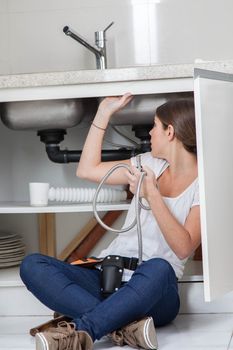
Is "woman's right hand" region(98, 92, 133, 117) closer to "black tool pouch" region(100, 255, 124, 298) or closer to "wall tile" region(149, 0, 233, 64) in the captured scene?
"black tool pouch" region(100, 255, 124, 298)

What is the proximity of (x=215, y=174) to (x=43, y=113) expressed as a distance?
86 cm

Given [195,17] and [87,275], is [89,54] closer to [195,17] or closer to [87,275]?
[195,17]

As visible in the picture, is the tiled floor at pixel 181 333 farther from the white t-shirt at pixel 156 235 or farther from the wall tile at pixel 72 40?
the wall tile at pixel 72 40

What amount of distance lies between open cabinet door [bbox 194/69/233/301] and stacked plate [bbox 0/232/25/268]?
3.40 ft

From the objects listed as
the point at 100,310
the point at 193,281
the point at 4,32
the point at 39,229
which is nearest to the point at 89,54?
the point at 4,32

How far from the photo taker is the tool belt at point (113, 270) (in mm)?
2408

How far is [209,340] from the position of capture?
88.7 inches

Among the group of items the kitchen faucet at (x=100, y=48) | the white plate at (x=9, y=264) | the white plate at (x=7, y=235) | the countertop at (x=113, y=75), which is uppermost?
the kitchen faucet at (x=100, y=48)

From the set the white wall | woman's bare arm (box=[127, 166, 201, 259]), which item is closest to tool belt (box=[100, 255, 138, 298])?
woman's bare arm (box=[127, 166, 201, 259])

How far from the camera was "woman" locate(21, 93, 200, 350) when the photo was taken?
2158mm

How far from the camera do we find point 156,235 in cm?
249

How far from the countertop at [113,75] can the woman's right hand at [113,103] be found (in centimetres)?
6

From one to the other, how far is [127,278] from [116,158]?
679 mm

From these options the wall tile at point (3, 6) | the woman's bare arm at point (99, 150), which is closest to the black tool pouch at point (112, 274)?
the woman's bare arm at point (99, 150)
